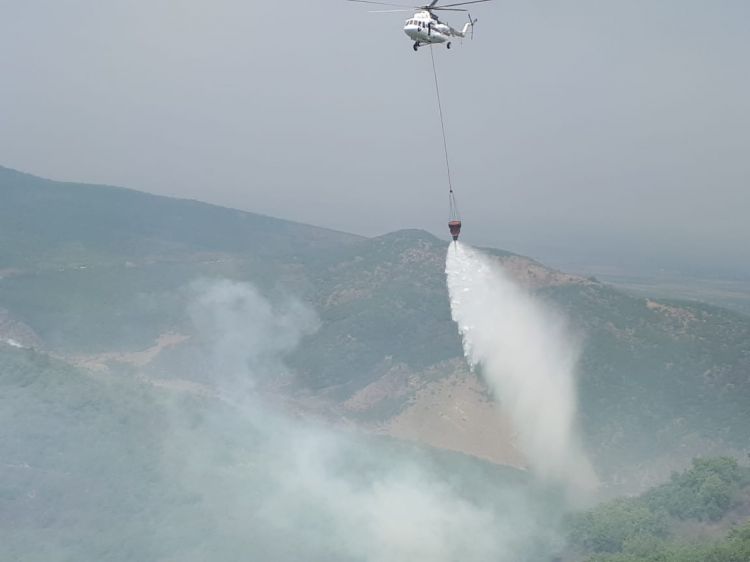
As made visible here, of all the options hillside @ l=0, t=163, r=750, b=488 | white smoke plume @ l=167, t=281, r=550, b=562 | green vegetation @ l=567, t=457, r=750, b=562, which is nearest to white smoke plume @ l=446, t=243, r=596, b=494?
hillside @ l=0, t=163, r=750, b=488

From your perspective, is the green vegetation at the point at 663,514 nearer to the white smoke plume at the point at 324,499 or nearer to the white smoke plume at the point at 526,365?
the white smoke plume at the point at 324,499

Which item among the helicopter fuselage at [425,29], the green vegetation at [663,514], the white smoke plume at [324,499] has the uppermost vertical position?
the helicopter fuselage at [425,29]

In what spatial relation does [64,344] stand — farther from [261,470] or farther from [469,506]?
[469,506]

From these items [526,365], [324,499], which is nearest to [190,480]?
[324,499]

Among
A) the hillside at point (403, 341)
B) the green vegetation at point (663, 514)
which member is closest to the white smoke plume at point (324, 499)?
the green vegetation at point (663, 514)

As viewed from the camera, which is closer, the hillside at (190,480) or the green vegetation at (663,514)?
the green vegetation at (663,514)

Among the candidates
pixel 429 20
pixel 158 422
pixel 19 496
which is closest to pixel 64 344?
pixel 158 422

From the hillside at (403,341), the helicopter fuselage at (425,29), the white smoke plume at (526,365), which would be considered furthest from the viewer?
the hillside at (403,341)

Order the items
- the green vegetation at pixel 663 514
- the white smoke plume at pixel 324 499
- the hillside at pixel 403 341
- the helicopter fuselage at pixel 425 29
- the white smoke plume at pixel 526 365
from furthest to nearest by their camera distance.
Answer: the hillside at pixel 403 341 → the white smoke plume at pixel 526 365 → the white smoke plume at pixel 324 499 → the green vegetation at pixel 663 514 → the helicopter fuselage at pixel 425 29
